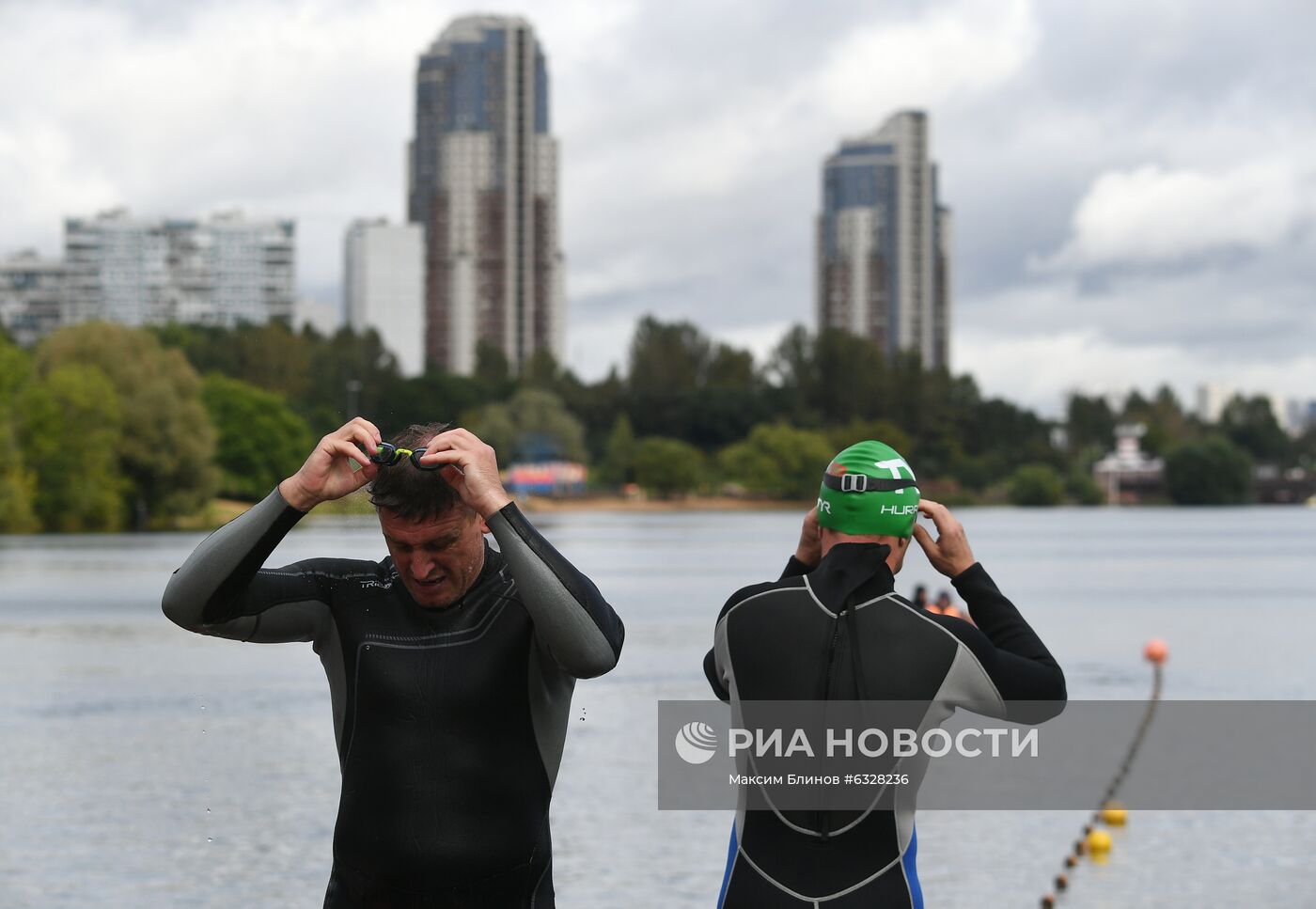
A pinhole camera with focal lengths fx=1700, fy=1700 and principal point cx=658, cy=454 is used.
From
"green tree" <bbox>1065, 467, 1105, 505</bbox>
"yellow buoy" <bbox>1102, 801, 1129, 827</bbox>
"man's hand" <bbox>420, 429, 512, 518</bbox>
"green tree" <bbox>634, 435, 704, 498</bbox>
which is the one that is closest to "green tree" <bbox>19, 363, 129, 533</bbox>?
"yellow buoy" <bbox>1102, 801, 1129, 827</bbox>

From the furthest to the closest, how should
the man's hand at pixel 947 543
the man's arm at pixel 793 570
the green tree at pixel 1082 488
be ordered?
the green tree at pixel 1082 488
the man's arm at pixel 793 570
the man's hand at pixel 947 543

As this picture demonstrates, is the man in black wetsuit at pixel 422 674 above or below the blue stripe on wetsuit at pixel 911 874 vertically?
above

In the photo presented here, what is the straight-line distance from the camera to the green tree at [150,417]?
8275 cm

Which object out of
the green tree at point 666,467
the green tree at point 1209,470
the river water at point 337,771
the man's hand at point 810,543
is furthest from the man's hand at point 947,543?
the green tree at point 1209,470

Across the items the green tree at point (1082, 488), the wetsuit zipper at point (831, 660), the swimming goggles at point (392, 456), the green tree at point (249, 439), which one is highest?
the green tree at point (249, 439)

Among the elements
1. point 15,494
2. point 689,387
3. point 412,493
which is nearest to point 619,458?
point 689,387

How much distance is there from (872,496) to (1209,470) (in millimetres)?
200078

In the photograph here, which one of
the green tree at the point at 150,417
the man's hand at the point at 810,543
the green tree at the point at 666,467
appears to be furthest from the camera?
the green tree at the point at 666,467

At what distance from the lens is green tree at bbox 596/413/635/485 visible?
158m

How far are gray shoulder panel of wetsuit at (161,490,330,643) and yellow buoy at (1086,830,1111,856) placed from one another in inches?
487

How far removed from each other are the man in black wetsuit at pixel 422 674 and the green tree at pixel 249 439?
100 meters

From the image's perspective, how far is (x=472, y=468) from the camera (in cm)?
401

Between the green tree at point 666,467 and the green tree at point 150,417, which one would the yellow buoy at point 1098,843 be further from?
the green tree at point 666,467

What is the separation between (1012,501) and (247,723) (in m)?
161
